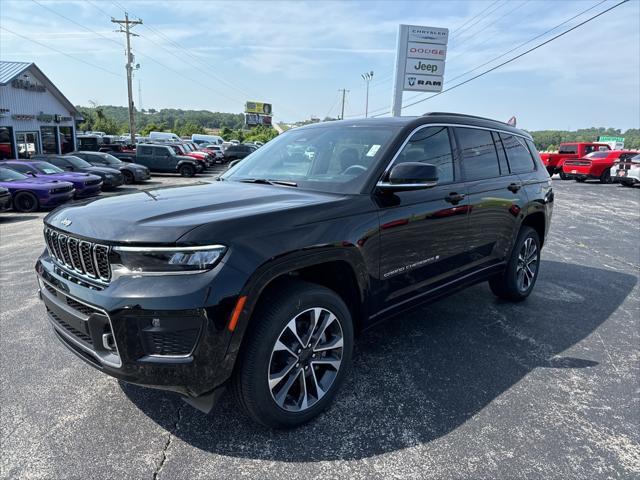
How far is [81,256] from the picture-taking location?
2.41 m

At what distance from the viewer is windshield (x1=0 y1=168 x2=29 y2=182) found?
12.7m

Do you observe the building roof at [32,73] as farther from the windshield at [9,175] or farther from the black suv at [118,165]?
the windshield at [9,175]

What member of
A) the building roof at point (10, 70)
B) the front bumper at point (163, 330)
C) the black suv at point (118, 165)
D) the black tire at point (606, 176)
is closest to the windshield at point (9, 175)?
the black suv at point (118, 165)

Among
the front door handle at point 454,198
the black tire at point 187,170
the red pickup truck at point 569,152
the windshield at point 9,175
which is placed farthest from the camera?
the black tire at point 187,170

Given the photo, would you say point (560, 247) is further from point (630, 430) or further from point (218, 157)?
point (218, 157)

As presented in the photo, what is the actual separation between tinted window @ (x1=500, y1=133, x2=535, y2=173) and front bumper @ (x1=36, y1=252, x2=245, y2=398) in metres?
3.58

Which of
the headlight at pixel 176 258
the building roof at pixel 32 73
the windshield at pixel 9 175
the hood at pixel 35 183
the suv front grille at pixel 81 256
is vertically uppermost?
the building roof at pixel 32 73

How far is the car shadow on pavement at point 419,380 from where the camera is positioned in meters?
2.57

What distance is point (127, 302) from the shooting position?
6.95ft

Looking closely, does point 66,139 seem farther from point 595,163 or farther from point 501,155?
point 501,155

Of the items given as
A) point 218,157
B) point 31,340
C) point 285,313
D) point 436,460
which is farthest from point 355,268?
point 218,157

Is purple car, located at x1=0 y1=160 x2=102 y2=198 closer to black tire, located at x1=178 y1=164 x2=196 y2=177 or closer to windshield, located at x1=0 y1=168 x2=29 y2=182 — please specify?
windshield, located at x1=0 y1=168 x2=29 y2=182

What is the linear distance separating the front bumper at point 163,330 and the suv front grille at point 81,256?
92mm

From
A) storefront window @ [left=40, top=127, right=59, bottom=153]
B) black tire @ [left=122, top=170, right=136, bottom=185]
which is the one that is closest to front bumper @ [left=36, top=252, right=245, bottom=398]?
black tire @ [left=122, top=170, right=136, bottom=185]
